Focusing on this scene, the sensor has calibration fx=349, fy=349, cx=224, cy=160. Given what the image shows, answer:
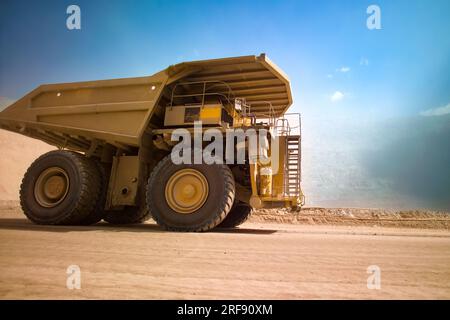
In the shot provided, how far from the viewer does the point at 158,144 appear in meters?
7.70

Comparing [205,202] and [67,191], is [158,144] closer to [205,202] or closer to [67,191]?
[205,202]

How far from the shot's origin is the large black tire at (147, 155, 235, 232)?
6543mm

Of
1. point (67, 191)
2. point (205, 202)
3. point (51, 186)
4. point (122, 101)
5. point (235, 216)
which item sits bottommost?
point (235, 216)

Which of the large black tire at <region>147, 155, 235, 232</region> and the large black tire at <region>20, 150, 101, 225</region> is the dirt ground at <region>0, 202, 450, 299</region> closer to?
the large black tire at <region>147, 155, 235, 232</region>

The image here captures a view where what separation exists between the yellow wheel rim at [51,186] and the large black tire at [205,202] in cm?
255

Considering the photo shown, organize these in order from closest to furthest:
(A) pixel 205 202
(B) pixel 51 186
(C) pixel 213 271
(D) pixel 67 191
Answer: (C) pixel 213 271
(A) pixel 205 202
(D) pixel 67 191
(B) pixel 51 186

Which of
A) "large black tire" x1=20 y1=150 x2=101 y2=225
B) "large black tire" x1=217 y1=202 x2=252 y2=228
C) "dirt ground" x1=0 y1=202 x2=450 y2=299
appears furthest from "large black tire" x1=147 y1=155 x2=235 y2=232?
"large black tire" x1=217 y1=202 x2=252 y2=228

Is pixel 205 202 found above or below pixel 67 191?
below

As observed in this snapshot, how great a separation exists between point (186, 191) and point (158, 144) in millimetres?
1440

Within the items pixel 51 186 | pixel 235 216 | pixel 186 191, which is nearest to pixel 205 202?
pixel 186 191

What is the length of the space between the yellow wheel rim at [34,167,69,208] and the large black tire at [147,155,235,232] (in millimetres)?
2548

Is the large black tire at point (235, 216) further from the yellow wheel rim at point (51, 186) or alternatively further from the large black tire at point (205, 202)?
the yellow wheel rim at point (51, 186)
